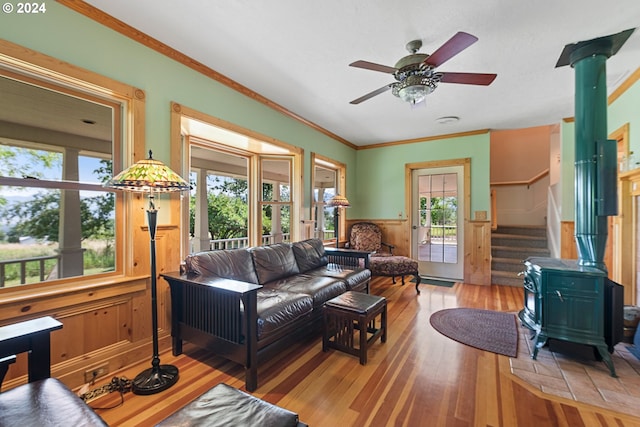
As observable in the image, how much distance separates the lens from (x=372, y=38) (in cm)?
224

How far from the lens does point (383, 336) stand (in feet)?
8.52

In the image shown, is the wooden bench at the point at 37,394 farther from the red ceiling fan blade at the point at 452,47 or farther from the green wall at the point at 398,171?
the green wall at the point at 398,171

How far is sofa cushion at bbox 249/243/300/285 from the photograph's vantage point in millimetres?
2894

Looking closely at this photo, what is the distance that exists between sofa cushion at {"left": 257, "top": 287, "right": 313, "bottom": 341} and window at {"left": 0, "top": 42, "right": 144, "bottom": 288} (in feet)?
3.95

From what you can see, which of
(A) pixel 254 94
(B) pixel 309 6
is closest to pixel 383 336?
(B) pixel 309 6

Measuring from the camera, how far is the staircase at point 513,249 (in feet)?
15.4

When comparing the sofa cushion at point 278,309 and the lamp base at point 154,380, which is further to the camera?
the sofa cushion at point 278,309

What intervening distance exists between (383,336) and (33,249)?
281cm

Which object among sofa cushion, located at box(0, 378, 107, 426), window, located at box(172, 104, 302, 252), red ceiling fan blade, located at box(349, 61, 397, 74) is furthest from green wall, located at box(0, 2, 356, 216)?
sofa cushion, located at box(0, 378, 107, 426)

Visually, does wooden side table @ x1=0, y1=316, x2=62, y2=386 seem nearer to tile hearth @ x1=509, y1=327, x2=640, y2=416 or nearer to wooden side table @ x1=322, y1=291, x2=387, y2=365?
wooden side table @ x1=322, y1=291, x2=387, y2=365

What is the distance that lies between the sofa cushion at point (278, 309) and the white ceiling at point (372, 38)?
7.12 feet

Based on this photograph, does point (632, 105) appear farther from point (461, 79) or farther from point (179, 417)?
point (179, 417)

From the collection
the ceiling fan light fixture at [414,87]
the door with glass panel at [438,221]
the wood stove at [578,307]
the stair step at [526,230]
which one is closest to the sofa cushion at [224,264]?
the ceiling fan light fixture at [414,87]

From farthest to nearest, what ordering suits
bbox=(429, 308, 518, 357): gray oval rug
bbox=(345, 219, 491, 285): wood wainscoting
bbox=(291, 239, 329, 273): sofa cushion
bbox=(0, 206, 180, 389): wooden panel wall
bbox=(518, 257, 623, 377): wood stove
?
bbox=(345, 219, 491, 285): wood wainscoting → bbox=(291, 239, 329, 273): sofa cushion → bbox=(429, 308, 518, 357): gray oval rug → bbox=(518, 257, 623, 377): wood stove → bbox=(0, 206, 180, 389): wooden panel wall
